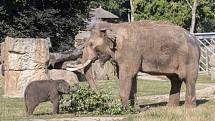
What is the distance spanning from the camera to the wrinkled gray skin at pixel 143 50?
14.9m

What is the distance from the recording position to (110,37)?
14859 mm

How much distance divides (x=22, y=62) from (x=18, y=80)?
0.65m

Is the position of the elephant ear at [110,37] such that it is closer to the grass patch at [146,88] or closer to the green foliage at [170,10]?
the grass patch at [146,88]

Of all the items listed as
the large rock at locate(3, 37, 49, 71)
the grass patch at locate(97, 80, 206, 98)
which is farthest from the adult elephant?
the large rock at locate(3, 37, 49, 71)

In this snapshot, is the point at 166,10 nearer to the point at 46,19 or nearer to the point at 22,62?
the point at 46,19

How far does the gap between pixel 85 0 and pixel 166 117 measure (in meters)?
21.7

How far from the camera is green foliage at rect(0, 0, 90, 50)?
31094 millimetres

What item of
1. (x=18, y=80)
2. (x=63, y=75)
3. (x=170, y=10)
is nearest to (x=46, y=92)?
(x=18, y=80)

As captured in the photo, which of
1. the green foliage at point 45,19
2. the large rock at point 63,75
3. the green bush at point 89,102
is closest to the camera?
the green bush at point 89,102

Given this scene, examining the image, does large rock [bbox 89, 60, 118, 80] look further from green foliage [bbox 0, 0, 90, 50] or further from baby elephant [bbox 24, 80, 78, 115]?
baby elephant [bbox 24, 80, 78, 115]

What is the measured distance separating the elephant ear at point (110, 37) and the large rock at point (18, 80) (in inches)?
300

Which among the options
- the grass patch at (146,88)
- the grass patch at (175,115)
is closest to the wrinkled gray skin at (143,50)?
the grass patch at (175,115)

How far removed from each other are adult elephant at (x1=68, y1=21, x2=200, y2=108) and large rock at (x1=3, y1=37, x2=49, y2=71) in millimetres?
7004

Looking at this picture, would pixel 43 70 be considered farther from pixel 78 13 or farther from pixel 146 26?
pixel 78 13
